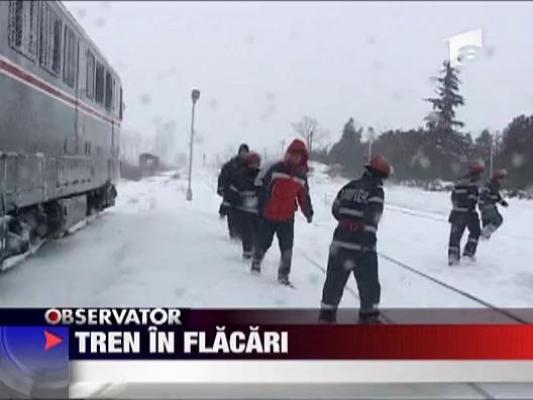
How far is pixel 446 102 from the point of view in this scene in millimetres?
3096

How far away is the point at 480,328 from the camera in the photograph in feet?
10.6

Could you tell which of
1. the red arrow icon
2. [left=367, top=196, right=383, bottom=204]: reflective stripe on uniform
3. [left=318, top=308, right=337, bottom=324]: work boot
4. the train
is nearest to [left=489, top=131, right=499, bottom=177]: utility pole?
[left=367, top=196, right=383, bottom=204]: reflective stripe on uniform

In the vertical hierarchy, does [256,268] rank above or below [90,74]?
below

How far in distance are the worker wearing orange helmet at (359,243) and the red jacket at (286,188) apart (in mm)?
156

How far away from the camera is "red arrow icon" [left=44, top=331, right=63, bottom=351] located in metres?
3.09

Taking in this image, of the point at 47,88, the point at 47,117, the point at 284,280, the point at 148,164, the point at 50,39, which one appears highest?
the point at 50,39

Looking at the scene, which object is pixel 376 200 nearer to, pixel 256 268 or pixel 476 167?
pixel 476 167

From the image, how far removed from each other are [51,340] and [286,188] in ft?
3.95

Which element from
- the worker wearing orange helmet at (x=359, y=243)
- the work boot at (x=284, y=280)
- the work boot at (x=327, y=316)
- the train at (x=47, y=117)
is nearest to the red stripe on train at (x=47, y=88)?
the train at (x=47, y=117)

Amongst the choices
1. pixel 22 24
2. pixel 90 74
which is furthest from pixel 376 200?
pixel 90 74

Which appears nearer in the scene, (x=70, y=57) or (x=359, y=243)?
(x=359, y=243)

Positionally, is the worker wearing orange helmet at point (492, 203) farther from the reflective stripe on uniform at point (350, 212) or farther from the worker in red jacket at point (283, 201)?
the worker in red jacket at point (283, 201)

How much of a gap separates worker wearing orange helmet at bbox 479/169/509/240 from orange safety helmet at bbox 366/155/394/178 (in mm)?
406

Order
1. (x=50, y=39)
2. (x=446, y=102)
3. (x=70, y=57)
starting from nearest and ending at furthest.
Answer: (x=446, y=102)
(x=50, y=39)
(x=70, y=57)
